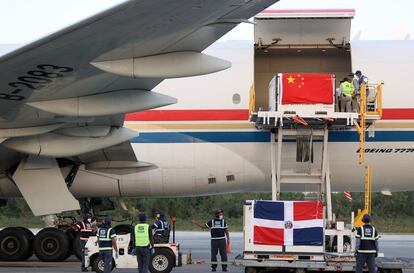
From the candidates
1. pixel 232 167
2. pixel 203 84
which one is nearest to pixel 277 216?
pixel 232 167

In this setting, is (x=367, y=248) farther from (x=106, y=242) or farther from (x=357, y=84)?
(x=106, y=242)

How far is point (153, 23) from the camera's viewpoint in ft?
43.9

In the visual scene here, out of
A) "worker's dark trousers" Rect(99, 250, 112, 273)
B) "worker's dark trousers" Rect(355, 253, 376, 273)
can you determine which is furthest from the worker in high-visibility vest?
"worker's dark trousers" Rect(99, 250, 112, 273)

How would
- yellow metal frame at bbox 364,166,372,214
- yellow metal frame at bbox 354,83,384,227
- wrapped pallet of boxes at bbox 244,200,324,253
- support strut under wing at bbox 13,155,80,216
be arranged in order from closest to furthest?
wrapped pallet of boxes at bbox 244,200,324,253, yellow metal frame at bbox 364,166,372,214, yellow metal frame at bbox 354,83,384,227, support strut under wing at bbox 13,155,80,216

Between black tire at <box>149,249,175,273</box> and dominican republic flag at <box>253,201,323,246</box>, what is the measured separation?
1.83m

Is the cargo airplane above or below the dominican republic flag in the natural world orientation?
above

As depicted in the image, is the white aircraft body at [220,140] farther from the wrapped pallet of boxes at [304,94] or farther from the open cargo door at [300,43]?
the wrapped pallet of boxes at [304,94]

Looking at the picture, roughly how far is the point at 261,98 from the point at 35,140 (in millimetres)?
6388

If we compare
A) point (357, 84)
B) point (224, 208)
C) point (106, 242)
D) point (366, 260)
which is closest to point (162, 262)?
point (106, 242)

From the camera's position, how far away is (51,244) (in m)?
20.6

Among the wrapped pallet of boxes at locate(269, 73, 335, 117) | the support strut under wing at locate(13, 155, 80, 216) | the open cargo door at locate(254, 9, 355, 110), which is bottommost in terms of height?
the support strut under wing at locate(13, 155, 80, 216)

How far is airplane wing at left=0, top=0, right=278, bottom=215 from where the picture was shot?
1316 cm

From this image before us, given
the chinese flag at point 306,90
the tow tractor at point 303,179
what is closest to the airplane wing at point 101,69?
the tow tractor at point 303,179

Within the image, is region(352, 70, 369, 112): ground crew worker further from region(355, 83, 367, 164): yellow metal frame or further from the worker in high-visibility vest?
region(355, 83, 367, 164): yellow metal frame
